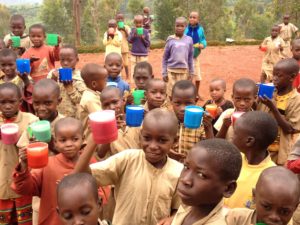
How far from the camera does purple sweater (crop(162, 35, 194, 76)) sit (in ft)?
22.6

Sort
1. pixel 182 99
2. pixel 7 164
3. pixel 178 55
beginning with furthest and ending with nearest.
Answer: pixel 178 55 < pixel 182 99 < pixel 7 164

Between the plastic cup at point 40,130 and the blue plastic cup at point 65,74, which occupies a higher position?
the blue plastic cup at point 65,74

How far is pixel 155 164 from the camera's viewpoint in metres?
2.49

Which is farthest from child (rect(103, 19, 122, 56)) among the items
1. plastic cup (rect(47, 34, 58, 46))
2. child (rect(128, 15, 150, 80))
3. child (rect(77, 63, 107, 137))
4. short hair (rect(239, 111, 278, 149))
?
short hair (rect(239, 111, 278, 149))

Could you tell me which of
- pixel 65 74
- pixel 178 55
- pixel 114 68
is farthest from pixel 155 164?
pixel 178 55

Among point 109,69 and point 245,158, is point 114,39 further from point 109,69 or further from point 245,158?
point 245,158

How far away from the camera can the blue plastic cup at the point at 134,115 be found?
3025 millimetres

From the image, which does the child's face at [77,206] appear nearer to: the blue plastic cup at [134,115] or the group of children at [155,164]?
the group of children at [155,164]

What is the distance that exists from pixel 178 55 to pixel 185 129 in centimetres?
365

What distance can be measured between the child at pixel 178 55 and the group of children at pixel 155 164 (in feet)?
8.16

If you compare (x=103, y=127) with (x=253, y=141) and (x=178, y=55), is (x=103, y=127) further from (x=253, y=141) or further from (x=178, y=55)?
(x=178, y=55)

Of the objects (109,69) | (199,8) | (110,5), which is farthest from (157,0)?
(109,69)

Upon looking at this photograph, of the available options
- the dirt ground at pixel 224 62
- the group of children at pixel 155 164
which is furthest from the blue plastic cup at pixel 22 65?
the dirt ground at pixel 224 62

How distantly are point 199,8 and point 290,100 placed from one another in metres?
26.8
